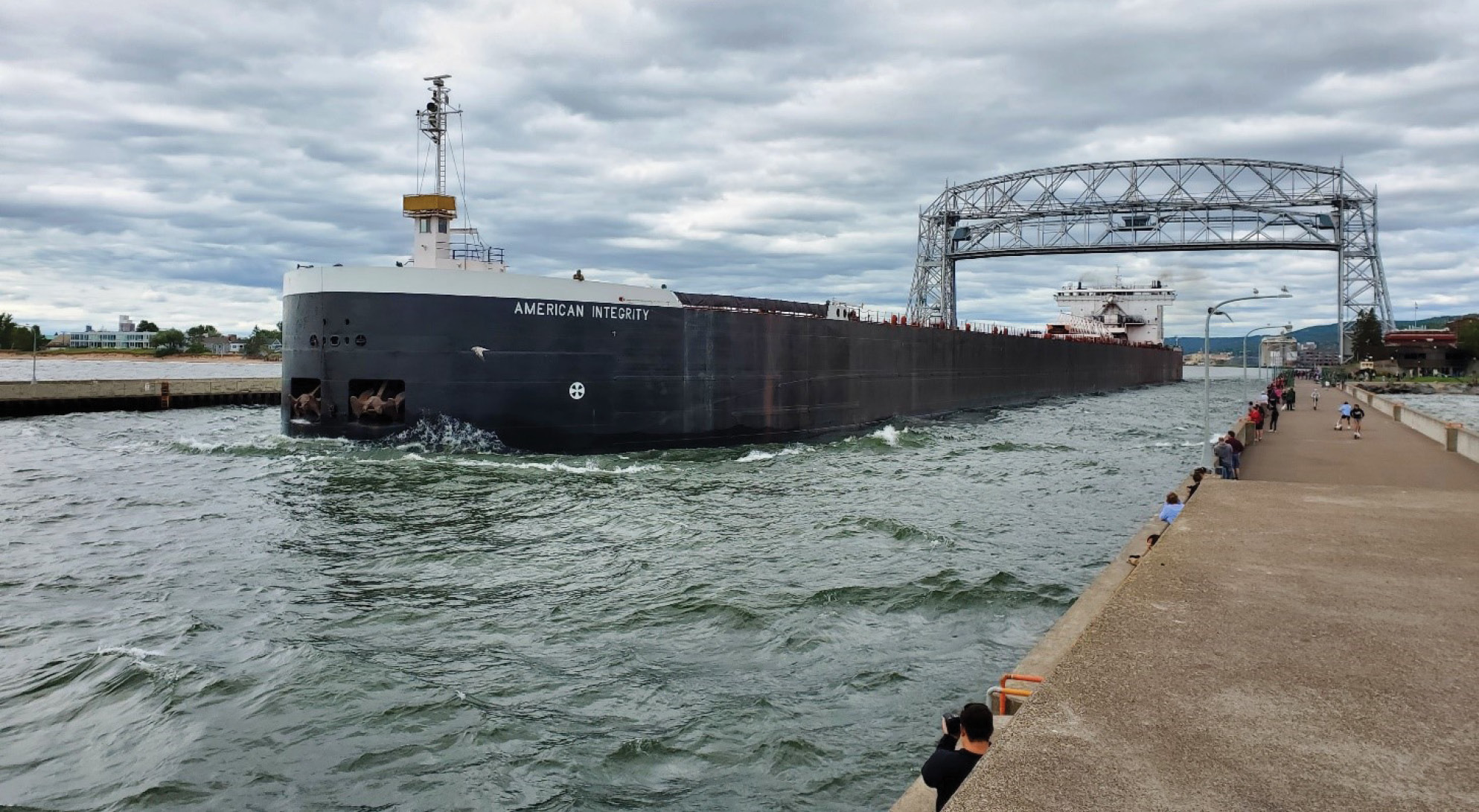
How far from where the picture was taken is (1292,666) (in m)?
5.32

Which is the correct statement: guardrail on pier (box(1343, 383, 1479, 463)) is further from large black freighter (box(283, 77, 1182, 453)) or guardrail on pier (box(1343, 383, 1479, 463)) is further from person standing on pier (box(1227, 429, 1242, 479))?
large black freighter (box(283, 77, 1182, 453))

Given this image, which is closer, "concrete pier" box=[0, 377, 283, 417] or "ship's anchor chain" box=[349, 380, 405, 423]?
"ship's anchor chain" box=[349, 380, 405, 423]

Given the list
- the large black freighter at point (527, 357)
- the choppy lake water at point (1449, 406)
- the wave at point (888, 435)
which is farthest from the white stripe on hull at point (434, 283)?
the choppy lake water at point (1449, 406)

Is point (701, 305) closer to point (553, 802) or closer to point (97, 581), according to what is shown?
point (97, 581)

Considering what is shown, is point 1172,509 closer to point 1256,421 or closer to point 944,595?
point 944,595

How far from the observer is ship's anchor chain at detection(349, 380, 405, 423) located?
63.5 feet

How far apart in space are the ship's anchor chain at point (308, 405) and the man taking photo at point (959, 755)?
18794 mm

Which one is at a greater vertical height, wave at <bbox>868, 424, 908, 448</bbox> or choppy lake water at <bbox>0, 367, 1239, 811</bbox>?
wave at <bbox>868, 424, 908, 448</bbox>

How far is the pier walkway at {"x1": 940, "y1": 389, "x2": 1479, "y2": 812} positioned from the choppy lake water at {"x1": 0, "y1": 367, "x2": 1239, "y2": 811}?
5.12 ft

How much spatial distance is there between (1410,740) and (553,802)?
497 cm

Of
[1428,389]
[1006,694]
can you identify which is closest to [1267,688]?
[1006,694]

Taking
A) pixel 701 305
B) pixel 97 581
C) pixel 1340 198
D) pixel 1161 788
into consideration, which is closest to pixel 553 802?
pixel 1161 788

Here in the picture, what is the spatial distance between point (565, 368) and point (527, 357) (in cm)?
91

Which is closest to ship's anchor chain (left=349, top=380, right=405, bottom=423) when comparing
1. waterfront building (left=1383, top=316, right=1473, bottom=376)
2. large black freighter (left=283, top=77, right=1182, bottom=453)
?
large black freighter (left=283, top=77, right=1182, bottom=453)
